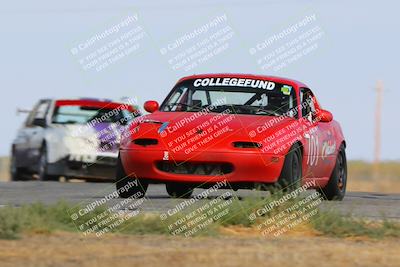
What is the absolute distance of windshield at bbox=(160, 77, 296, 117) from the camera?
50.6 feet

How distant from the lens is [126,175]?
1477 centimetres

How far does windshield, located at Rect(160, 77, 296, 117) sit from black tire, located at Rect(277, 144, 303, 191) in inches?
33.5

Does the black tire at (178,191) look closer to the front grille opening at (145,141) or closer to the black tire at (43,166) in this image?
the front grille opening at (145,141)

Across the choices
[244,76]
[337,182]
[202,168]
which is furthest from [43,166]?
[202,168]

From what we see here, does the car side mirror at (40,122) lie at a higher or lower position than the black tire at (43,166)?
higher

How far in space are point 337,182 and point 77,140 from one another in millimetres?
6553

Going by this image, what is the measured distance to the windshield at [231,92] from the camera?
50.6 ft

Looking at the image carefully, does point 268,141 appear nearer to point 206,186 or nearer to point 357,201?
point 206,186

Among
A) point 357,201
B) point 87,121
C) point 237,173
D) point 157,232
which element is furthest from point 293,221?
point 87,121

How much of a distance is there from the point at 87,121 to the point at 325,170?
7179 millimetres

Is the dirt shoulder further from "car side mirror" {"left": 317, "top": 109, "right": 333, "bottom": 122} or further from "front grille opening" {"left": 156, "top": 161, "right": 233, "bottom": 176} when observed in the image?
"car side mirror" {"left": 317, "top": 109, "right": 333, "bottom": 122}

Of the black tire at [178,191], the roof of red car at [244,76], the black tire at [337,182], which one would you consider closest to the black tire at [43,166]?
the black tire at [178,191]

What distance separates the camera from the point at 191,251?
30.6ft

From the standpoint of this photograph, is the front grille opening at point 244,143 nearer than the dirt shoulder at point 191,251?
No
